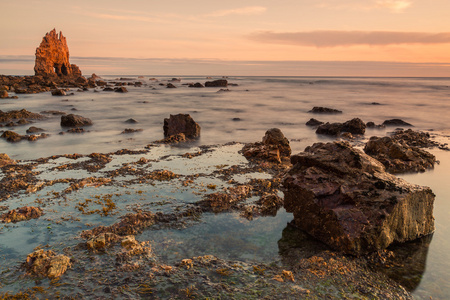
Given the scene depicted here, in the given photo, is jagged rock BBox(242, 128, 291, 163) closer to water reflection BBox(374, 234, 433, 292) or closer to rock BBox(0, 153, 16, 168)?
water reflection BBox(374, 234, 433, 292)

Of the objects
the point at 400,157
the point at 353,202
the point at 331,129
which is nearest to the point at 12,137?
the point at 353,202

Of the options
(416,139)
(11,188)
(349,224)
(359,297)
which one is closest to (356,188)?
(349,224)

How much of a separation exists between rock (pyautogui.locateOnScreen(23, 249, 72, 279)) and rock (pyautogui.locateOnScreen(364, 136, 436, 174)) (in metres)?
10.5

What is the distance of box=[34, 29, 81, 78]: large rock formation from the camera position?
84.1 m

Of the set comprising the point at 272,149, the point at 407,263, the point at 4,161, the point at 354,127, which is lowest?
the point at 407,263

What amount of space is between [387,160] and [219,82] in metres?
74.1

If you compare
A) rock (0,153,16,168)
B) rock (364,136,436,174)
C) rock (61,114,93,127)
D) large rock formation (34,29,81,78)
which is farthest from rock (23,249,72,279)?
large rock formation (34,29,81,78)

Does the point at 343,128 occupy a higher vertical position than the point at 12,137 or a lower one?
higher

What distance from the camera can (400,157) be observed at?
11.8 m

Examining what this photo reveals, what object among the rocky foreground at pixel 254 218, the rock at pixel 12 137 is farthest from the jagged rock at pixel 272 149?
the rock at pixel 12 137

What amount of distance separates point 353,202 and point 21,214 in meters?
7.28

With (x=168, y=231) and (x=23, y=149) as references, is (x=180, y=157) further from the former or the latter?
(x=23, y=149)

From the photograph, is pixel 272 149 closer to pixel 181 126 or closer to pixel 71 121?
pixel 181 126

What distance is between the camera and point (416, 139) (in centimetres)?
1588
